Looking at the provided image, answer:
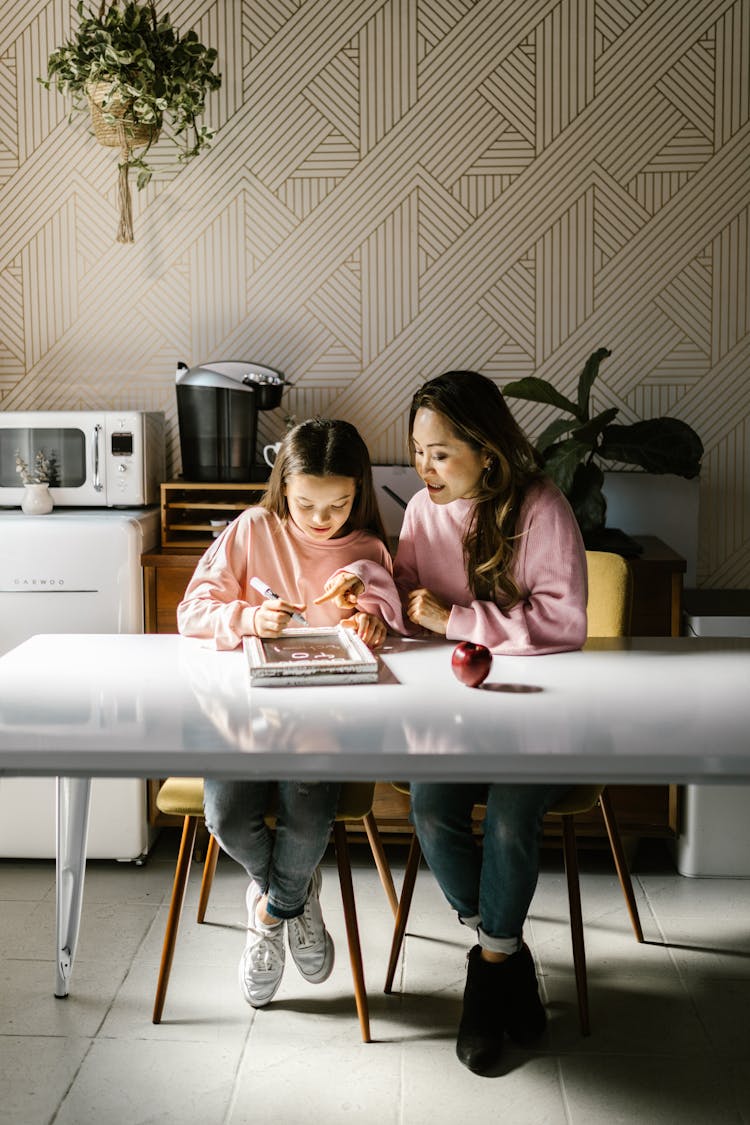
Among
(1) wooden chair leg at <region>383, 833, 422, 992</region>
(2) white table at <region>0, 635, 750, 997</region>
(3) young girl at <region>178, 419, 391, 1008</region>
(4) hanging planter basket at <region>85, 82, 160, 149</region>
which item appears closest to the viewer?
(2) white table at <region>0, 635, 750, 997</region>

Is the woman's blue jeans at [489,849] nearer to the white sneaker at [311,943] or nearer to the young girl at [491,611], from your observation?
the young girl at [491,611]

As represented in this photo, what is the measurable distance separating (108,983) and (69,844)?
32 cm

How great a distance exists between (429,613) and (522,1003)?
27.9 inches

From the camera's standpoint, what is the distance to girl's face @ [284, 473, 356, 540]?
2.06 m

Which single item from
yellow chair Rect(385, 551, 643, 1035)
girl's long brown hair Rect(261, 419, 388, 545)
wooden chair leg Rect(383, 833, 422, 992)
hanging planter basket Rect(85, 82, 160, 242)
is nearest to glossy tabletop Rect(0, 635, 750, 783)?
yellow chair Rect(385, 551, 643, 1035)

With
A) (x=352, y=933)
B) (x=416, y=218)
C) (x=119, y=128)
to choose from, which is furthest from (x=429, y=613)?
(x=119, y=128)

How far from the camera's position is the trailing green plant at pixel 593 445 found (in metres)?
2.68

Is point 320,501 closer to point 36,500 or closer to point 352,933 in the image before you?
point 352,933

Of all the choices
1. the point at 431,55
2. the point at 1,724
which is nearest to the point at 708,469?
the point at 431,55

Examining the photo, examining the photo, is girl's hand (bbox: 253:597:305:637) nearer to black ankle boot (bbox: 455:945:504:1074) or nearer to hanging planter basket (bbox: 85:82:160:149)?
black ankle boot (bbox: 455:945:504:1074)

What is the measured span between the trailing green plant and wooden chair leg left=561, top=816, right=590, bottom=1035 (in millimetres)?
851

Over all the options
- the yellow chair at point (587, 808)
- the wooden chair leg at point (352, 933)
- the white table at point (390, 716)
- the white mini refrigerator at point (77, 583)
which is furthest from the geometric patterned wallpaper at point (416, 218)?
the wooden chair leg at point (352, 933)

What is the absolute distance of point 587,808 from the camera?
207cm

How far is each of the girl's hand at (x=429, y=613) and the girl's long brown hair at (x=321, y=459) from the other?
0.84ft
